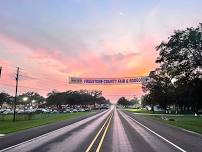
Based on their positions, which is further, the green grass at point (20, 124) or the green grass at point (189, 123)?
the green grass at point (189, 123)

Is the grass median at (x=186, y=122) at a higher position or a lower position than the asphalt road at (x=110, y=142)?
higher

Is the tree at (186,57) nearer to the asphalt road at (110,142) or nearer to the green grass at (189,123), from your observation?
the green grass at (189,123)

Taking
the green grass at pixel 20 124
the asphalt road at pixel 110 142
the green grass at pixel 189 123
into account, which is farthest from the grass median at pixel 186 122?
the green grass at pixel 20 124

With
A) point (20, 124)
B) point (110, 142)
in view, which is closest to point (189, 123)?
point (20, 124)

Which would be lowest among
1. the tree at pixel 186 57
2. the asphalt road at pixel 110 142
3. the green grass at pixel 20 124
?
the asphalt road at pixel 110 142

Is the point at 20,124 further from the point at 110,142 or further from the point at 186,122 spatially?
the point at 110,142

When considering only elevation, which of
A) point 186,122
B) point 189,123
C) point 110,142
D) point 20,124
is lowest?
point 110,142

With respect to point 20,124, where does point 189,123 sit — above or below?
above

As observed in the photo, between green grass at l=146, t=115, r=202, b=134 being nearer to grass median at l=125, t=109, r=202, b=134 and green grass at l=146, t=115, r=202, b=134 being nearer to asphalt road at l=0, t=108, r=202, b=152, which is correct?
grass median at l=125, t=109, r=202, b=134

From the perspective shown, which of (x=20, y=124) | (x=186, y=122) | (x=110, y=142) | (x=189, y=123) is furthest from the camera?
(x=186, y=122)

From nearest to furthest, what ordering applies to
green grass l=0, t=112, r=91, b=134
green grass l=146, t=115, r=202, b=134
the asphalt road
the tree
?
the asphalt road
green grass l=0, t=112, r=91, b=134
green grass l=146, t=115, r=202, b=134
the tree

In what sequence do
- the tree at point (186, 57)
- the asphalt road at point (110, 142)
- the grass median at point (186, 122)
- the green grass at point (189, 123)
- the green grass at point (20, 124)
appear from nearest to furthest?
1. the asphalt road at point (110, 142)
2. the green grass at point (20, 124)
3. the green grass at point (189, 123)
4. the grass median at point (186, 122)
5. the tree at point (186, 57)

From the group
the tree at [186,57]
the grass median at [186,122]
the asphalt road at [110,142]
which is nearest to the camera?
the asphalt road at [110,142]

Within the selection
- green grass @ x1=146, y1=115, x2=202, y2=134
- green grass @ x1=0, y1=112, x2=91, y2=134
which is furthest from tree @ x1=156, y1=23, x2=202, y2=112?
green grass @ x1=0, y1=112, x2=91, y2=134
